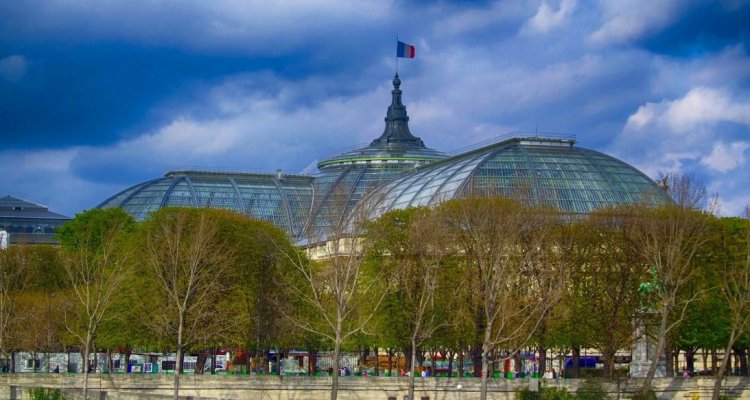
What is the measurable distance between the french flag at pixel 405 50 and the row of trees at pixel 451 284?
82.1 meters

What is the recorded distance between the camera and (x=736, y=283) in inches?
3467

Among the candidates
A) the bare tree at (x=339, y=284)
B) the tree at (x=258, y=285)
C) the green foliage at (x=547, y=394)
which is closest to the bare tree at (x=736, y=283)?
the green foliage at (x=547, y=394)

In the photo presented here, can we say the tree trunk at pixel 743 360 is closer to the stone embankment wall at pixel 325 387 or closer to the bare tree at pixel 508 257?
the stone embankment wall at pixel 325 387

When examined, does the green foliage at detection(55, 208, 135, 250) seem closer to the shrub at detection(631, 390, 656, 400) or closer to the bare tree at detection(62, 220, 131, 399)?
the bare tree at detection(62, 220, 131, 399)

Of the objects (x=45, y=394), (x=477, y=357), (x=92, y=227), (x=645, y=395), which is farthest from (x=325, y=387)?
(x=92, y=227)

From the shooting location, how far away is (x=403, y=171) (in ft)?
630

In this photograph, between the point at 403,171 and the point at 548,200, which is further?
the point at 403,171

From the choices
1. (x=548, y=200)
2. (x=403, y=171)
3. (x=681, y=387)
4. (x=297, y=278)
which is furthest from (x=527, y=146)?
(x=681, y=387)

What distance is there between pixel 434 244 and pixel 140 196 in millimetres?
109358

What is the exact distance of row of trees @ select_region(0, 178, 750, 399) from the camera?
87.1 m

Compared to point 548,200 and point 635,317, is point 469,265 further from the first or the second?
point 548,200

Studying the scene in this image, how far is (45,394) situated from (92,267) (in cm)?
2910

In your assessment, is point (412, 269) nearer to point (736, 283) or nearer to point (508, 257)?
point (508, 257)

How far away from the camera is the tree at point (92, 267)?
8769cm
